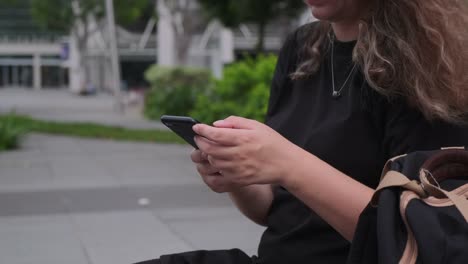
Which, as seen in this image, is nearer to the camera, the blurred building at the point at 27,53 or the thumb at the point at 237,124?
the thumb at the point at 237,124

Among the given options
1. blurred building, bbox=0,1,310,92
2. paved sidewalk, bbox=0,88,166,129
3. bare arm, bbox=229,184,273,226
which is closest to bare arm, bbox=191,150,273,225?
bare arm, bbox=229,184,273,226

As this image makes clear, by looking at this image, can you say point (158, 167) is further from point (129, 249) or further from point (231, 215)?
point (129, 249)

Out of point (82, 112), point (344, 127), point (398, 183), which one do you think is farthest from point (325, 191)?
point (82, 112)

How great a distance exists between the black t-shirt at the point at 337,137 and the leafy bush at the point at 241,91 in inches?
282

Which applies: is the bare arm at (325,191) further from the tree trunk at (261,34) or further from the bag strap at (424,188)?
the tree trunk at (261,34)

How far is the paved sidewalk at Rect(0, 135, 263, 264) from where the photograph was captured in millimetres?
5789

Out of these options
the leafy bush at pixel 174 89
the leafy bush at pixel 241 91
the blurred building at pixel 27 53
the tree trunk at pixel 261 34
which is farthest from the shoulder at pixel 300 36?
the blurred building at pixel 27 53

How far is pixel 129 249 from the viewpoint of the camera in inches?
224

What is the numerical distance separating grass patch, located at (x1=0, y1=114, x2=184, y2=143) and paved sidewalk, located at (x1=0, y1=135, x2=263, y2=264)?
303cm

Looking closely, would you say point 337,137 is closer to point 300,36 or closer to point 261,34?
point 300,36

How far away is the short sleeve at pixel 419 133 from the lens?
157 cm

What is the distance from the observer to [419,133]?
1582mm

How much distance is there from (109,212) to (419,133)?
232 inches

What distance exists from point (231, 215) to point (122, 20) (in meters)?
39.3
